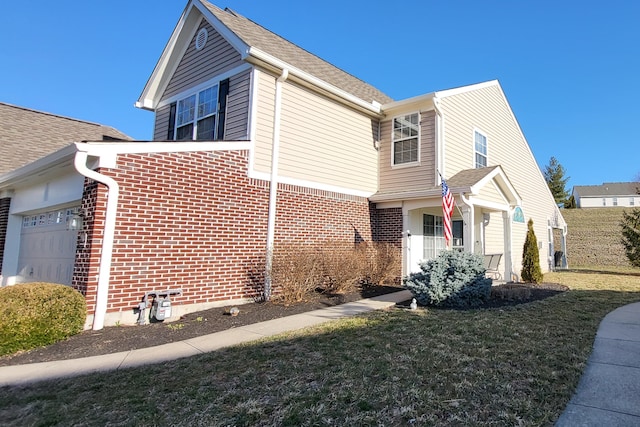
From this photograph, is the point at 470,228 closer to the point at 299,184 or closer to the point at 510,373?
the point at 299,184

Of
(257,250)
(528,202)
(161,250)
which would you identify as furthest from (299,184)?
(528,202)

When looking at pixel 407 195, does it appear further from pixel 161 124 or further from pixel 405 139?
pixel 161 124

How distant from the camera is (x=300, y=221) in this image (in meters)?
9.22

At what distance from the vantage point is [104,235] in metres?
6.04

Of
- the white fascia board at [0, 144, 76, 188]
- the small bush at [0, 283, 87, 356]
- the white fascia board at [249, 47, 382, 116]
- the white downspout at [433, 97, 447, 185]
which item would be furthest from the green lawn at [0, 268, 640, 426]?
the white fascia board at [249, 47, 382, 116]

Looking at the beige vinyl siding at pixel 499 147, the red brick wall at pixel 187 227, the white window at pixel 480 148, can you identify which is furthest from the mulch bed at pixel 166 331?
the white window at pixel 480 148

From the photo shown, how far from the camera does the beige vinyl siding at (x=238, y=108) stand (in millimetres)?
8523

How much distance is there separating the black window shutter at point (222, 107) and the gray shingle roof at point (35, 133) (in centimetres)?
673

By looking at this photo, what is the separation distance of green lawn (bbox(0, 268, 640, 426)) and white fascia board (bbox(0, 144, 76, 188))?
4.21m

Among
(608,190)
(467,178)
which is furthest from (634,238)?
(608,190)

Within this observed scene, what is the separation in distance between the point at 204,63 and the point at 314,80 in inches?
129

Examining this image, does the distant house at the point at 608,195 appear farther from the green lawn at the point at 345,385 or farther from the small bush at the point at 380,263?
the green lawn at the point at 345,385

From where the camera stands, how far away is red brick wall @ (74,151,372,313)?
6230mm

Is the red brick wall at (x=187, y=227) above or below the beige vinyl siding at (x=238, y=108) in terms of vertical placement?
below
